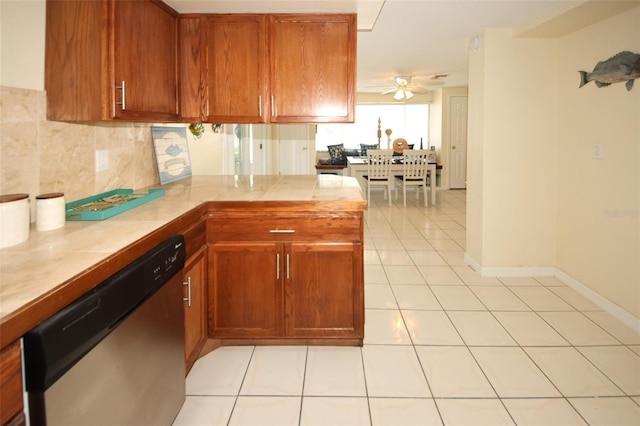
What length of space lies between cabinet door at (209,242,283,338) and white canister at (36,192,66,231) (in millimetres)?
869

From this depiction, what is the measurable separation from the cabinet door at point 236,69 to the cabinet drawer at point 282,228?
2.46 ft

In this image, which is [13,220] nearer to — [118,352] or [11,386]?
[118,352]

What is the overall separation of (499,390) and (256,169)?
4.64m

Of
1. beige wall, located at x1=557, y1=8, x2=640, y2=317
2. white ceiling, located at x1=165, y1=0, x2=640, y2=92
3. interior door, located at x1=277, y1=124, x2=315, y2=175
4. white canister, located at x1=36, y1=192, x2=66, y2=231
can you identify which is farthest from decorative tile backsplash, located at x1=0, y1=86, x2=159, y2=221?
interior door, located at x1=277, y1=124, x2=315, y2=175

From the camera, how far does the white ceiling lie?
8.79ft

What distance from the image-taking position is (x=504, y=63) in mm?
3766

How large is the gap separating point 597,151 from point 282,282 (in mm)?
2430

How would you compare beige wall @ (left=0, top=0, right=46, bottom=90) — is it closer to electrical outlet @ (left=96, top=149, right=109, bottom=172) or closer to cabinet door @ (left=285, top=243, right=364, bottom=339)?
electrical outlet @ (left=96, top=149, right=109, bottom=172)

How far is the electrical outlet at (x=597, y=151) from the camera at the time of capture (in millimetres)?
3174

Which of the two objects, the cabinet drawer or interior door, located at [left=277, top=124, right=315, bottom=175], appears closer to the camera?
the cabinet drawer

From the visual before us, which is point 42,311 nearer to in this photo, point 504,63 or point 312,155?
point 504,63

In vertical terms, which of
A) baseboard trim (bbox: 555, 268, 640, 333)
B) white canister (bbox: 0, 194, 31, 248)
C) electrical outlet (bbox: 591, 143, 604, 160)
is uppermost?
electrical outlet (bbox: 591, 143, 604, 160)

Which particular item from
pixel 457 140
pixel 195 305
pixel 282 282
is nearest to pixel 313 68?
pixel 282 282

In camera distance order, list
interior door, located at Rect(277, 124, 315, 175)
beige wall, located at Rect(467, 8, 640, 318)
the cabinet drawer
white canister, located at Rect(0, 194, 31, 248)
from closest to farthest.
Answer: white canister, located at Rect(0, 194, 31, 248)
the cabinet drawer
beige wall, located at Rect(467, 8, 640, 318)
interior door, located at Rect(277, 124, 315, 175)
